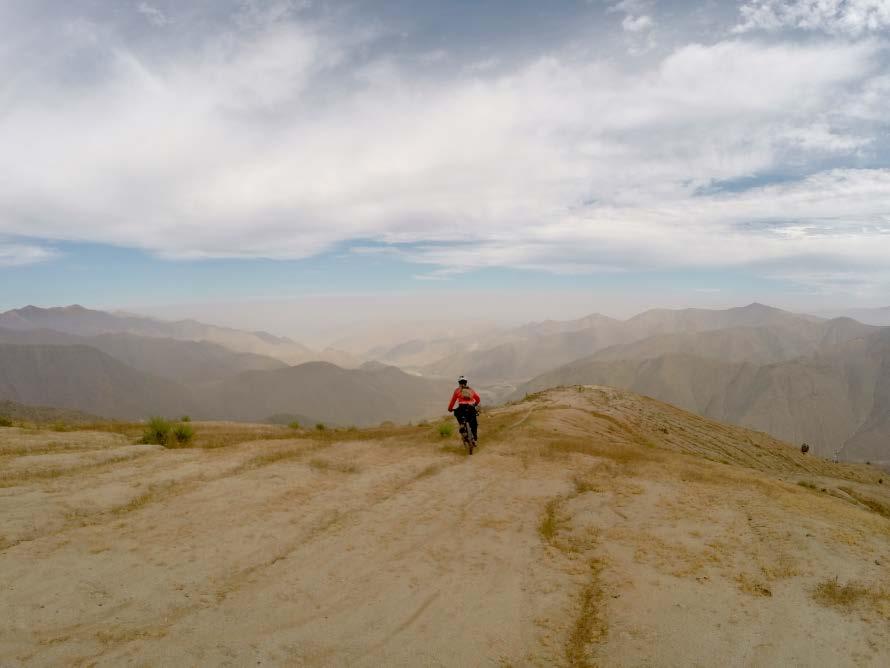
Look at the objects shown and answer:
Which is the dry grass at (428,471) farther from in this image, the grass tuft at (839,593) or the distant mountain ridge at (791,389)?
the distant mountain ridge at (791,389)

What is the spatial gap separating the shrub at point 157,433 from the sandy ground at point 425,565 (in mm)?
2141

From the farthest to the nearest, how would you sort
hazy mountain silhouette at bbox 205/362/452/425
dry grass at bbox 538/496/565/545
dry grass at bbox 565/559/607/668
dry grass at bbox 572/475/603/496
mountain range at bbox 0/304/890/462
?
hazy mountain silhouette at bbox 205/362/452/425 → mountain range at bbox 0/304/890/462 → dry grass at bbox 572/475/603/496 → dry grass at bbox 538/496/565/545 → dry grass at bbox 565/559/607/668

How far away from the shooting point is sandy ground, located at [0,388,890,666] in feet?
15.5

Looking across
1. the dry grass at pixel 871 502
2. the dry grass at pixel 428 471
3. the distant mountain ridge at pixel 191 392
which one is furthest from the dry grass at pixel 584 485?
the distant mountain ridge at pixel 191 392

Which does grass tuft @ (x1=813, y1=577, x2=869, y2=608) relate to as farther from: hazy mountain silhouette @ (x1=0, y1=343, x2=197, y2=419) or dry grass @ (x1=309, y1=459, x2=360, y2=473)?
hazy mountain silhouette @ (x1=0, y1=343, x2=197, y2=419)

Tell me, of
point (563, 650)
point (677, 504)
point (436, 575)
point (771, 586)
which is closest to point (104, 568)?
point (436, 575)

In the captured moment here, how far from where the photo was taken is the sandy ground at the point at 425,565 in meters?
4.73

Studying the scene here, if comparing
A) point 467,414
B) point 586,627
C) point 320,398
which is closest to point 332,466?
point 467,414

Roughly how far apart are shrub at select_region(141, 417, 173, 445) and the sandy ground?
2.14m

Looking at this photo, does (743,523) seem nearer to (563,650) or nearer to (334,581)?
(563,650)

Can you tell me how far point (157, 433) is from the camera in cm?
1420

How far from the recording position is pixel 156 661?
440 centimetres

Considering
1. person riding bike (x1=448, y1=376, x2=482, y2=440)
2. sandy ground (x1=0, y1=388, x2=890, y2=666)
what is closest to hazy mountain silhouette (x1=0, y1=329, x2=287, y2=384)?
person riding bike (x1=448, y1=376, x2=482, y2=440)

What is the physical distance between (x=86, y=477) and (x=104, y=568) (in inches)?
181
